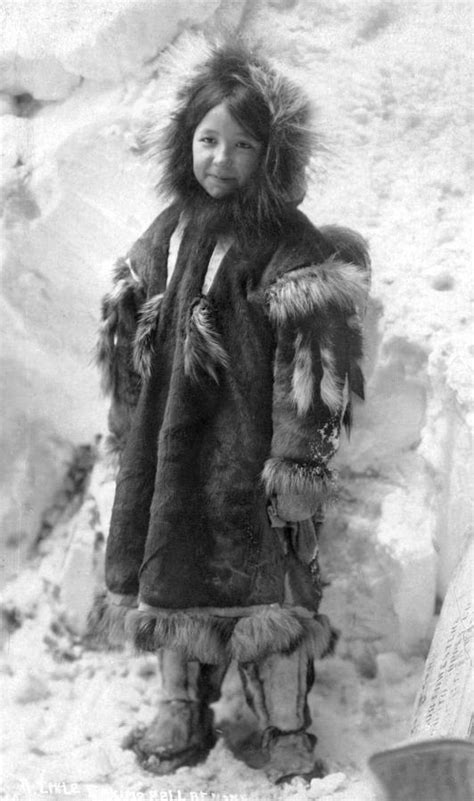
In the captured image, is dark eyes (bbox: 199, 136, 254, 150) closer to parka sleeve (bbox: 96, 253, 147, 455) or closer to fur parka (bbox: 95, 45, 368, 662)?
fur parka (bbox: 95, 45, 368, 662)

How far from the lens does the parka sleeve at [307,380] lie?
57.6 inches

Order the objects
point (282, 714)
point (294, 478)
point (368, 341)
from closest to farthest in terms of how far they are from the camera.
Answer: point (294, 478)
point (282, 714)
point (368, 341)

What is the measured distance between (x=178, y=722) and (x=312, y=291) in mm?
743

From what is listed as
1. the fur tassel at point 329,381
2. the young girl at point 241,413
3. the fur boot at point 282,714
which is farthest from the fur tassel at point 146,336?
the fur boot at point 282,714

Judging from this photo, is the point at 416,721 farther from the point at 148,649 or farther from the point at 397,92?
the point at 397,92

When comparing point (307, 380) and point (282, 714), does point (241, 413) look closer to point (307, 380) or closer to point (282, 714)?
point (307, 380)

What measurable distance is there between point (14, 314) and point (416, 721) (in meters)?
1.07

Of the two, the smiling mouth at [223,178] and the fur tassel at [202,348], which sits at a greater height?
the smiling mouth at [223,178]

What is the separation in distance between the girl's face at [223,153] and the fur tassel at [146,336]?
20 centimetres

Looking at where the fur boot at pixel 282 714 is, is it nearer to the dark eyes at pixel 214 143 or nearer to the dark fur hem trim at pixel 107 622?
the dark fur hem trim at pixel 107 622

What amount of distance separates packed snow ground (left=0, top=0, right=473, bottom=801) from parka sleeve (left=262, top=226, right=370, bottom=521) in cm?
23

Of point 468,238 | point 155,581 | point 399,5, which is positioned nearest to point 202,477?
point 155,581

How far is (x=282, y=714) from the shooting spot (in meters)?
1.57

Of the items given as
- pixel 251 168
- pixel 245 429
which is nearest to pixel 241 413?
pixel 245 429
